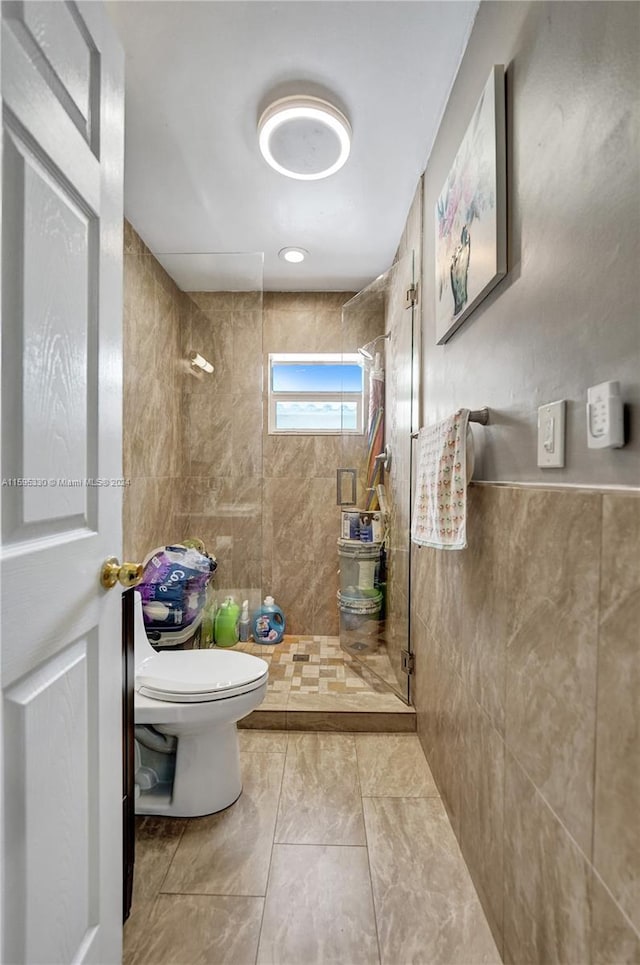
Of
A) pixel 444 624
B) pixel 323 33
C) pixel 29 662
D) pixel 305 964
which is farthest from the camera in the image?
pixel 444 624

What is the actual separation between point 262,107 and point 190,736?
2193 mm

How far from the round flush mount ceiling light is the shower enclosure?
0.62m

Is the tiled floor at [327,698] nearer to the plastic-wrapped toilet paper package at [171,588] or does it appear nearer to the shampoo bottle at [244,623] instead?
the shampoo bottle at [244,623]

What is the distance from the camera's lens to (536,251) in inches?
35.5

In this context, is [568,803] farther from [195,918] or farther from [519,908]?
[195,918]

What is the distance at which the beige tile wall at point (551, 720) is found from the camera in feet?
2.08

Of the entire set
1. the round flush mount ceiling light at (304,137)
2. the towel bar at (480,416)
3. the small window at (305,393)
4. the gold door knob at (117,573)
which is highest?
the round flush mount ceiling light at (304,137)

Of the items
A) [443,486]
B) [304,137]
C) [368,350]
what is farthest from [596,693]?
[368,350]

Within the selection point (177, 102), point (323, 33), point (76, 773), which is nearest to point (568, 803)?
point (76, 773)

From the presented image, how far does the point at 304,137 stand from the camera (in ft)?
5.29

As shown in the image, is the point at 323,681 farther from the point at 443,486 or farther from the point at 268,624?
the point at 443,486

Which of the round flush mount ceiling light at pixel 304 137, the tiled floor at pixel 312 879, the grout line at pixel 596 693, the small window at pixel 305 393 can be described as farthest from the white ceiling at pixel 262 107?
the tiled floor at pixel 312 879

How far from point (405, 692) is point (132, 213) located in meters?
2.66

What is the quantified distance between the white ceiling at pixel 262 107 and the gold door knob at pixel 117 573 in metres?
1.55
